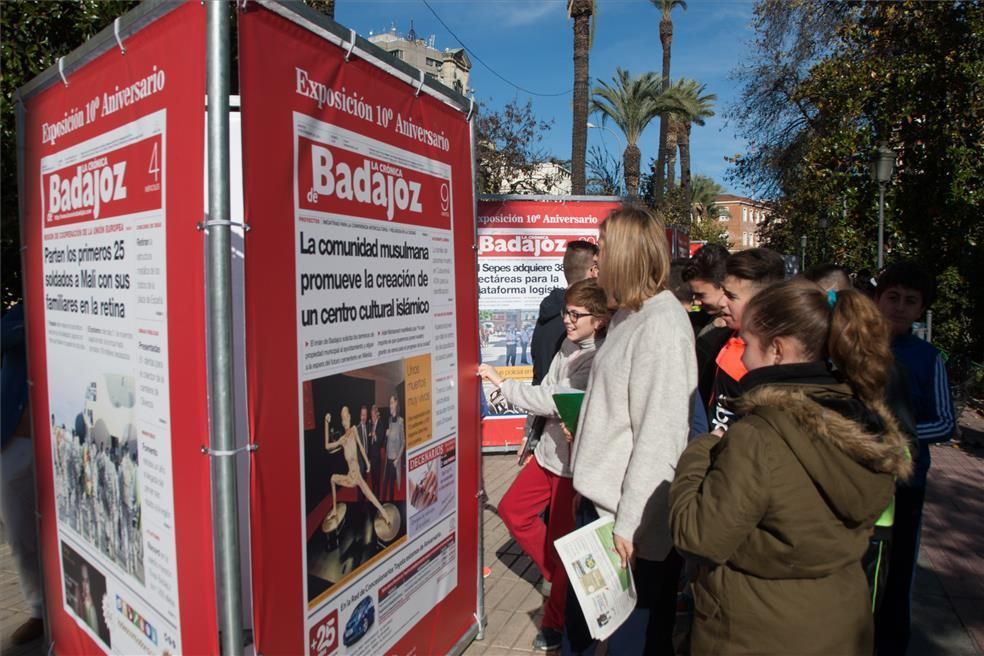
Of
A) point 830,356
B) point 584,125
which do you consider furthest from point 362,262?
point 584,125

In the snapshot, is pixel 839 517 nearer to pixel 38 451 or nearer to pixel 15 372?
pixel 38 451

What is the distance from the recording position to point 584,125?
51.1ft

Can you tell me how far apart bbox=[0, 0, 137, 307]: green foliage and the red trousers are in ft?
11.9

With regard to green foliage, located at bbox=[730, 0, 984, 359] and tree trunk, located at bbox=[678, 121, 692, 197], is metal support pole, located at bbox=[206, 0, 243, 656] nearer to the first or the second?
green foliage, located at bbox=[730, 0, 984, 359]

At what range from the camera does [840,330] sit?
6.40 feet

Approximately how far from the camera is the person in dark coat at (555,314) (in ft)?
13.5

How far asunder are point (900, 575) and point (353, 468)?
2372 mm

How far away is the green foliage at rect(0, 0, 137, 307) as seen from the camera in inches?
179

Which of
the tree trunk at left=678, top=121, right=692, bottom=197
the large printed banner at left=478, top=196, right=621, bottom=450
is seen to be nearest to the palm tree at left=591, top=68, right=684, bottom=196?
the tree trunk at left=678, top=121, right=692, bottom=197

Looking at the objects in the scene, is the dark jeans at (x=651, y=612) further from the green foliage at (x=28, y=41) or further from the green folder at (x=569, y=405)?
the green foliage at (x=28, y=41)

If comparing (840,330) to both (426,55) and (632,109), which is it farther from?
(426,55)

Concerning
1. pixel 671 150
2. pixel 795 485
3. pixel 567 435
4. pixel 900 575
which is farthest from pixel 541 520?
pixel 671 150

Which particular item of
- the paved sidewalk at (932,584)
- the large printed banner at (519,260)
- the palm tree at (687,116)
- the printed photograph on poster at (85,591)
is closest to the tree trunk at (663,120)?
the palm tree at (687,116)

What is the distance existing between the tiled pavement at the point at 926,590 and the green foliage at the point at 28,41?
2415 mm
